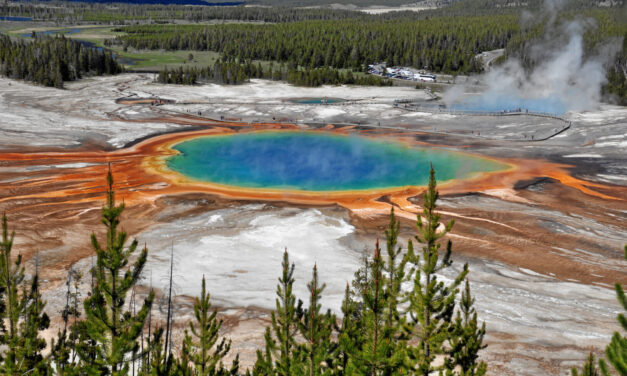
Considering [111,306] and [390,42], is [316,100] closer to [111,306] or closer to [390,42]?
[390,42]

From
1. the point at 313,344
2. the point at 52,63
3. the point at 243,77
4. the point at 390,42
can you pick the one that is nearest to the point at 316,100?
the point at 243,77

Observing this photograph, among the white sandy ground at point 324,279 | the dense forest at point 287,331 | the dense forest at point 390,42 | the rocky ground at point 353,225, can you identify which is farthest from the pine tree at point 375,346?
the dense forest at point 390,42

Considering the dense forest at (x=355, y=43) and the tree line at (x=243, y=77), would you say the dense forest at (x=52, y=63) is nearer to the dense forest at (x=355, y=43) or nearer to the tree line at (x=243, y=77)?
the tree line at (x=243, y=77)

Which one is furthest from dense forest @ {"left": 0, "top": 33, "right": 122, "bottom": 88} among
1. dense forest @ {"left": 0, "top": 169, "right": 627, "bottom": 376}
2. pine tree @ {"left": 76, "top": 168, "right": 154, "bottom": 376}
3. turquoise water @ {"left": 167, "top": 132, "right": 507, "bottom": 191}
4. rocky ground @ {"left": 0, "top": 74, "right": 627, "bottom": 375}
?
pine tree @ {"left": 76, "top": 168, "right": 154, "bottom": 376}

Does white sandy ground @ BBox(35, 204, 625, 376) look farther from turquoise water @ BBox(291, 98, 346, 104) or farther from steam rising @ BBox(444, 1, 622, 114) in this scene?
steam rising @ BBox(444, 1, 622, 114)

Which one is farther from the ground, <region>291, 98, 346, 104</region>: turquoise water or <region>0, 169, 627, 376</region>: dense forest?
<region>291, 98, 346, 104</region>: turquoise water

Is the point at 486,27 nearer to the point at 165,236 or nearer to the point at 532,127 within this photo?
the point at 532,127
